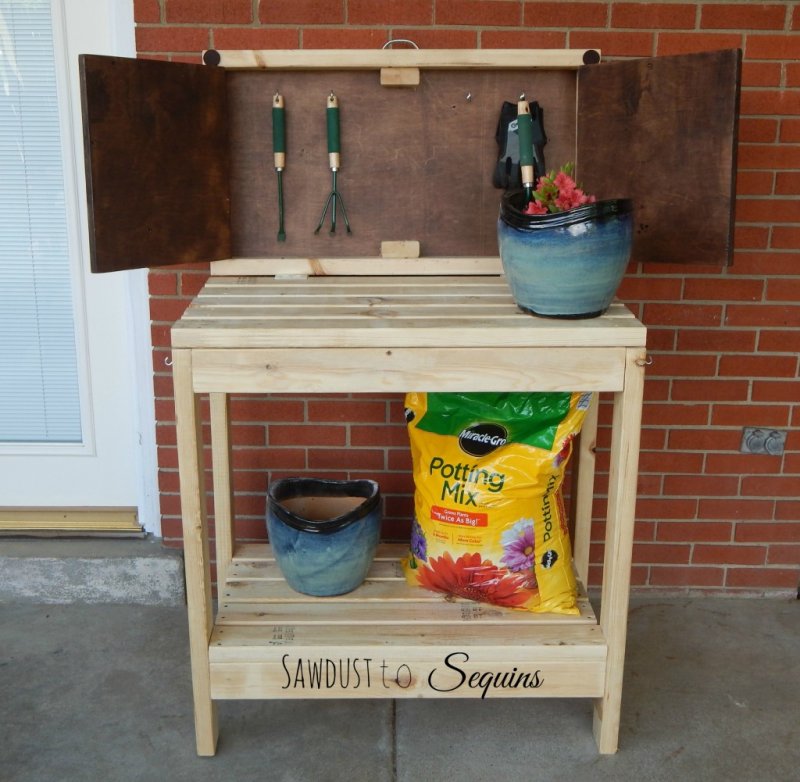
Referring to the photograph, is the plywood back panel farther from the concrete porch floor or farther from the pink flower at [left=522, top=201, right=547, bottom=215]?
the concrete porch floor

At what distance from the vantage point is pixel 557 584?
182 centimetres

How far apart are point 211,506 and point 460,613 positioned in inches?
31.5

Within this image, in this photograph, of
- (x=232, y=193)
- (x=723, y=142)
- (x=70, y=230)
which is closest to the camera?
(x=723, y=142)

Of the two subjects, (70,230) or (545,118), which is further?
(70,230)

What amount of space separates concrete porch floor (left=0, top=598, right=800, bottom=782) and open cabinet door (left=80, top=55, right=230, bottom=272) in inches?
36.8

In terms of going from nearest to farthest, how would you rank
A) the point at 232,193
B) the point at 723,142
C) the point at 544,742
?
1. the point at 723,142
2. the point at 544,742
3. the point at 232,193

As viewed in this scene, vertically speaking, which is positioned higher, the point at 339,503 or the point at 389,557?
the point at 339,503

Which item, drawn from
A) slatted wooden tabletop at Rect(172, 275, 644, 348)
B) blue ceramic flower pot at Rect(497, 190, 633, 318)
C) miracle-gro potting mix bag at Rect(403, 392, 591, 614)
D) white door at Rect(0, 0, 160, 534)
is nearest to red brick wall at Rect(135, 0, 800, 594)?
white door at Rect(0, 0, 160, 534)

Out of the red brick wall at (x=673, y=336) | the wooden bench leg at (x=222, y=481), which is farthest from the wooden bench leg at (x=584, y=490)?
the wooden bench leg at (x=222, y=481)

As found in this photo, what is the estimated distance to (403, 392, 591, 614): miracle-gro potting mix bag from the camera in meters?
1.74

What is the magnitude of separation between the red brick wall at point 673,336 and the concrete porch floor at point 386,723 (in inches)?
10.2

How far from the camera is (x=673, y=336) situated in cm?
213

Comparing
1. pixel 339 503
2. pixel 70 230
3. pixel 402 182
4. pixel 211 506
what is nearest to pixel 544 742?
pixel 339 503

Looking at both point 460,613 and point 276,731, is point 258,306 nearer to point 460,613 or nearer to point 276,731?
point 460,613
